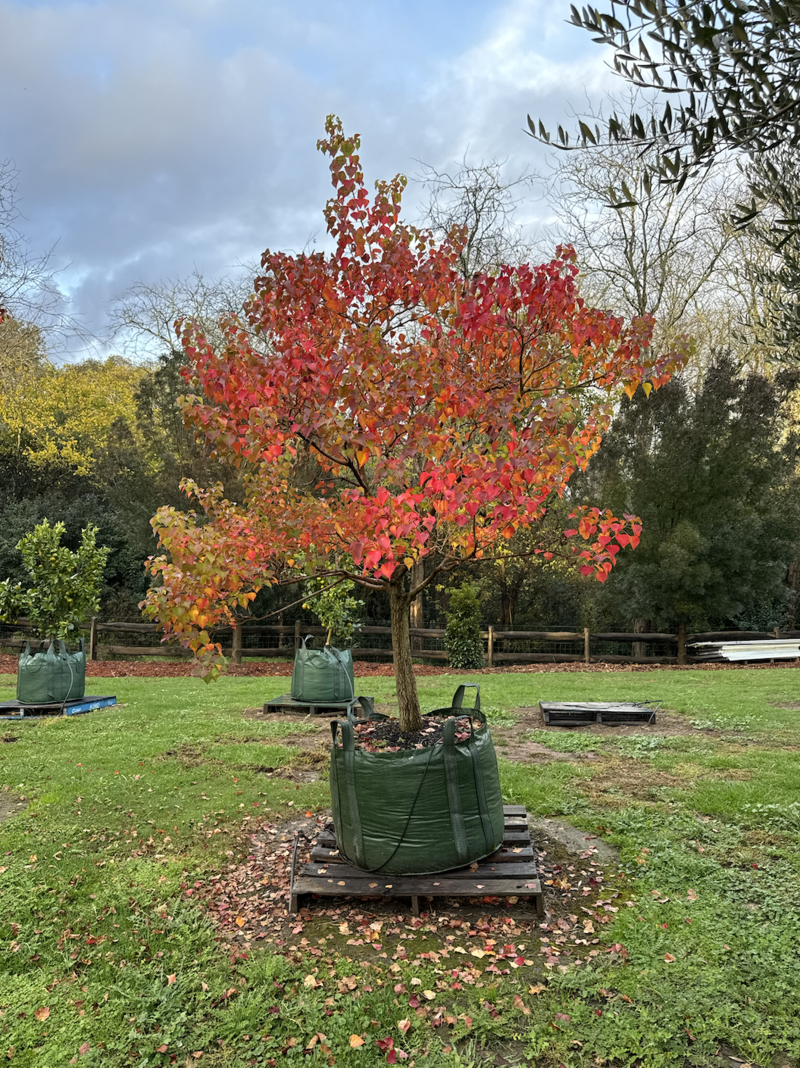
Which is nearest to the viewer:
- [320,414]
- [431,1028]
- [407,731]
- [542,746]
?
[431,1028]

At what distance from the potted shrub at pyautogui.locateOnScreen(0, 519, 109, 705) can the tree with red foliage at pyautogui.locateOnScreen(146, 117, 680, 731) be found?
632cm

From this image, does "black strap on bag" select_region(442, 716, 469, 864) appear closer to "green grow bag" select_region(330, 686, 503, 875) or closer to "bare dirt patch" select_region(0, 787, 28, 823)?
"green grow bag" select_region(330, 686, 503, 875)

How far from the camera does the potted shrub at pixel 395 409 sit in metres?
3.60

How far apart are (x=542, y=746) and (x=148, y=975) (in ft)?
16.6

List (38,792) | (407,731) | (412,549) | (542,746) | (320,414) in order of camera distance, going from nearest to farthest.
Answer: (320,414)
(412,549)
(407,731)
(38,792)
(542,746)

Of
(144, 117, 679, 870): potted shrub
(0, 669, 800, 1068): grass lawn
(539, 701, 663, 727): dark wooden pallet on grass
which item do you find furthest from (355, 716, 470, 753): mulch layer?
(539, 701, 663, 727): dark wooden pallet on grass

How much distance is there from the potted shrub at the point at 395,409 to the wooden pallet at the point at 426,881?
9.1 inches

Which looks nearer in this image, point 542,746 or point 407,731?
point 407,731

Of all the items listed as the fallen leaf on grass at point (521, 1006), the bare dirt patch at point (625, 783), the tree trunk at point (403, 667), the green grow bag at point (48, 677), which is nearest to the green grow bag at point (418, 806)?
the tree trunk at point (403, 667)

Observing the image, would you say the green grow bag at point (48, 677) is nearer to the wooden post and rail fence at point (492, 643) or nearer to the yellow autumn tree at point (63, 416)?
the wooden post and rail fence at point (492, 643)

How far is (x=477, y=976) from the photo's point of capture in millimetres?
3076

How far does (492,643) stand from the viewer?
16.6m

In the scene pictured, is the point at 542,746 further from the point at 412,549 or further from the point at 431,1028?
the point at 431,1028

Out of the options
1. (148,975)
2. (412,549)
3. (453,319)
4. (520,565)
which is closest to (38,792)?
(148,975)
